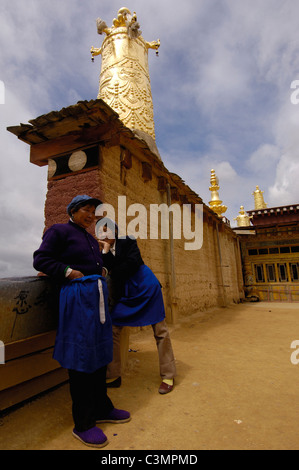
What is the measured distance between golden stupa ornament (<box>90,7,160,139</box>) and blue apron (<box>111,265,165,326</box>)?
5.70 m

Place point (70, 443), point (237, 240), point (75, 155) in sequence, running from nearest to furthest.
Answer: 1. point (70, 443)
2. point (75, 155)
3. point (237, 240)

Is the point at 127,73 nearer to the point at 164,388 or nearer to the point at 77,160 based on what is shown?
the point at 77,160

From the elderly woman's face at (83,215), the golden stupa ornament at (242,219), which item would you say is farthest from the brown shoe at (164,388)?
the golden stupa ornament at (242,219)

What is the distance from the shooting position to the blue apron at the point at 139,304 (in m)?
2.70

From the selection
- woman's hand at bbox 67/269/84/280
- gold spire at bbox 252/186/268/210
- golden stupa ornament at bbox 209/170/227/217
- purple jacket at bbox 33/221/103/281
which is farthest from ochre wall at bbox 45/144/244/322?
gold spire at bbox 252/186/268/210

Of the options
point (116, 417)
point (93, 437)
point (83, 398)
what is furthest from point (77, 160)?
point (93, 437)

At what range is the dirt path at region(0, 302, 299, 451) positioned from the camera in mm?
1762

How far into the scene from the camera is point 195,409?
87.9 inches

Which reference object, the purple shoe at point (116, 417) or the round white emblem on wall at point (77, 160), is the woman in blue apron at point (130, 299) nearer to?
the purple shoe at point (116, 417)

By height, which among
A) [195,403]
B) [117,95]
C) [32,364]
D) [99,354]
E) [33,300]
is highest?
[117,95]

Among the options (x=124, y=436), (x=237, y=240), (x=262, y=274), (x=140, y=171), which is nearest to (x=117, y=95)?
(x=140, y=171)

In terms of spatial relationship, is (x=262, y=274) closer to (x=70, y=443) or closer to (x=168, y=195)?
(x=168, y=195)
